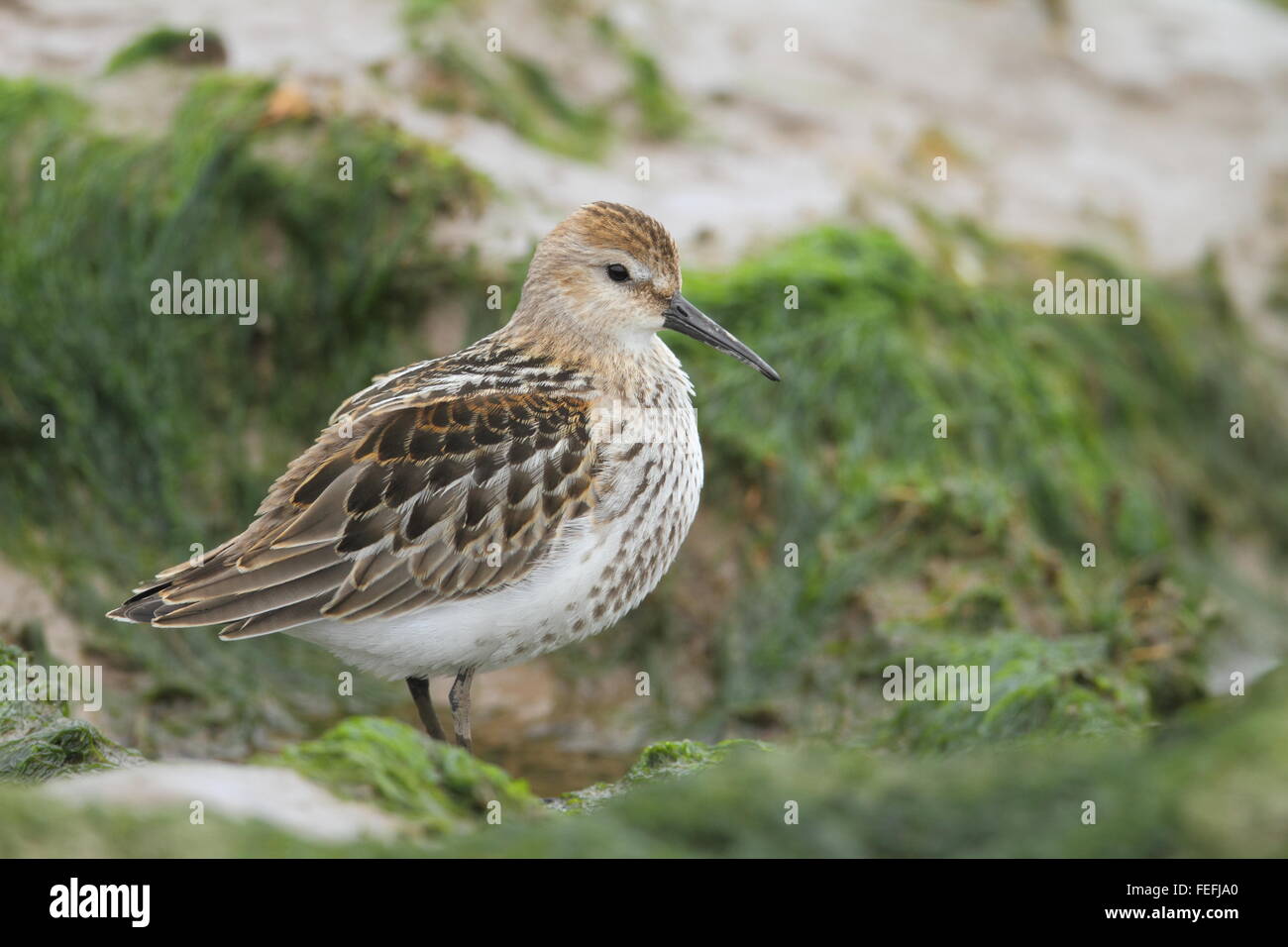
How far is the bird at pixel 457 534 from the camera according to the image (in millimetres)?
4504

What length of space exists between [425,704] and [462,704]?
16cm

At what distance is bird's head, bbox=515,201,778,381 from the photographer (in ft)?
16.6

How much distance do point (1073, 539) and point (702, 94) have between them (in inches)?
132

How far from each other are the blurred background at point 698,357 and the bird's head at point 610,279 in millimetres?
1490

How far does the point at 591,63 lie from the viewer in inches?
334

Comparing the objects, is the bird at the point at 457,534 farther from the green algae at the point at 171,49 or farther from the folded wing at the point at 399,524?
the green algae at the point at 171,49

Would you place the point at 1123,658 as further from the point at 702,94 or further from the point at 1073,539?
the point at 702,94

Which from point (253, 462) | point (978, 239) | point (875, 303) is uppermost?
point (978, 239)

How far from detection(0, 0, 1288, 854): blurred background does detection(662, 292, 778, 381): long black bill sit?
4.57ft

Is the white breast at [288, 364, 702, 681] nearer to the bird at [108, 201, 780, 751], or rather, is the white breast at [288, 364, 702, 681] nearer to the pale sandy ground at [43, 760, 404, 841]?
the bird at [108, 201, 780, 751]

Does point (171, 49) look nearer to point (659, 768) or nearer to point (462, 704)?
point (462, 704)

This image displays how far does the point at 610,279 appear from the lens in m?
5.10

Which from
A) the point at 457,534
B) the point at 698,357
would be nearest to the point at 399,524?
the point at 457,534
